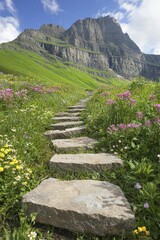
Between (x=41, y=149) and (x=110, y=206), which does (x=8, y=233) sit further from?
(x=41, y=149)

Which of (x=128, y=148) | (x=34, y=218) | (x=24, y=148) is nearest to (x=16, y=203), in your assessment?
(x=34, y=218)

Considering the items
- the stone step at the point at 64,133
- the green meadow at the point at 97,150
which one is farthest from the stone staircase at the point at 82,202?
the stone step at the point at 64,133

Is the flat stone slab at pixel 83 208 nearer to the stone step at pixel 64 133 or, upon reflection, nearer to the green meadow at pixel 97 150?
the green meadow at pixel 97 150

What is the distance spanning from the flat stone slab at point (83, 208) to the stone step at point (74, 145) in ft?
5.89

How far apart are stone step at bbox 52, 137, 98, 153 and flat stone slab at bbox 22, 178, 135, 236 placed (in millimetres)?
1795

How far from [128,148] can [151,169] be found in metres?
1.14

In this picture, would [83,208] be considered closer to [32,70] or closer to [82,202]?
[82,202]

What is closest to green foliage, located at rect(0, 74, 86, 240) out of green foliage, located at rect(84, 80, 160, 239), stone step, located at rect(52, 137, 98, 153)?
stone step, located at rect(52, 137, 98, 153)

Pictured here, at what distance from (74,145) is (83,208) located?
8.33 ft

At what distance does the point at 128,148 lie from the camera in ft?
16.7

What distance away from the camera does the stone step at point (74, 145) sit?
563 cm

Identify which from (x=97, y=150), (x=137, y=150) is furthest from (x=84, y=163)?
(x=137, y=150)

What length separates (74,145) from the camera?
18.9 feet

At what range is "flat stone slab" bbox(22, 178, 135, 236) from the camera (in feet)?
10.3
